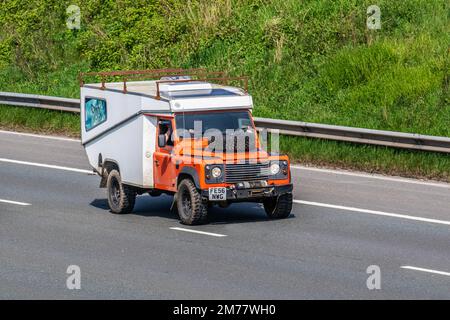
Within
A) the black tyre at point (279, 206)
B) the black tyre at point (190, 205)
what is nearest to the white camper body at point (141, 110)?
the black tyre at point (190, 205)

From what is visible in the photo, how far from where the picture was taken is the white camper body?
19328 millimetres

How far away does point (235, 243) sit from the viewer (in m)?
17.5

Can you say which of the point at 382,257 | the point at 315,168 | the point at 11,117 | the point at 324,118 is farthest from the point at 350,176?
the point at 11,117

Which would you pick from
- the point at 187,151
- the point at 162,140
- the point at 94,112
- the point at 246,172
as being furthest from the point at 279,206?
the point at 94,112

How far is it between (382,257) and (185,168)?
3.71 meters

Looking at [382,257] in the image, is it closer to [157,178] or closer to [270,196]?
[270,196]

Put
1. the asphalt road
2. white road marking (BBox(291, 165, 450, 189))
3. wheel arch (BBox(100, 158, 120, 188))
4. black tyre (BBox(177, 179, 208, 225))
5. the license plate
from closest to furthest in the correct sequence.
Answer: the asphalt road, the license plate, black tyre (BBox(177, 179, 208, 225)), wheel arch (BBox(100, 158, 120, 188)), white road marking (BBox(291, 165, 450, 189))

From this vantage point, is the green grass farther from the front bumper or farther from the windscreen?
the front bumper

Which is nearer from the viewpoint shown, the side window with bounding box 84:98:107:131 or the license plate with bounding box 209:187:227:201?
the license plate with bounding box 209:187:227:201

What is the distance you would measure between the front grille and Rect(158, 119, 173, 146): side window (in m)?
1.35

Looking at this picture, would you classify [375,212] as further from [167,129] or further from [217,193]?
[167,129]

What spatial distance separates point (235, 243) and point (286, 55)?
42.0 feet

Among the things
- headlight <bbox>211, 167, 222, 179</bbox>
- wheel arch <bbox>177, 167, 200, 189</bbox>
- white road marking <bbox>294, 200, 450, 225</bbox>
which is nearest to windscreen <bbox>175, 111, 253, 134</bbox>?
wheel arch <bbox>177, 167, 200, 189</bbox>

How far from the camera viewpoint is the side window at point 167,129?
19.4 m
